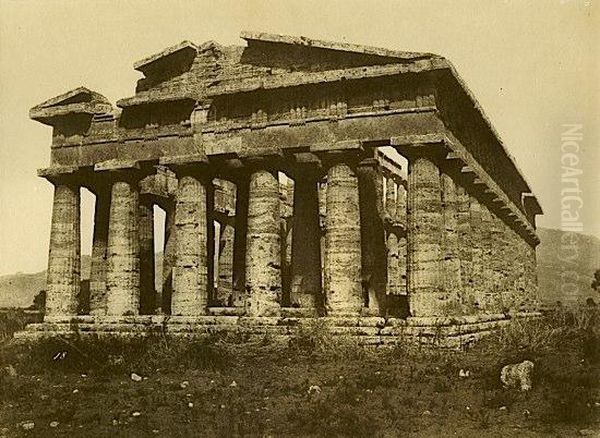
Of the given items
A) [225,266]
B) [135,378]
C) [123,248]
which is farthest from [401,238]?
[135,378]

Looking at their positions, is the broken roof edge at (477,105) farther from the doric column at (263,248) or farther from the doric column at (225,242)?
the doric column at (225,242)

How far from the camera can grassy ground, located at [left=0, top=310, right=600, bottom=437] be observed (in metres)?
10.6

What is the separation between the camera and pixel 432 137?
18.8 metres

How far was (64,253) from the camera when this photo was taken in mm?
23484

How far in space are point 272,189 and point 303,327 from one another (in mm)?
4479

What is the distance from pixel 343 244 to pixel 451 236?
4.10 meters

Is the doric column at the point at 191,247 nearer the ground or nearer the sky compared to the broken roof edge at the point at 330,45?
nearer the ground

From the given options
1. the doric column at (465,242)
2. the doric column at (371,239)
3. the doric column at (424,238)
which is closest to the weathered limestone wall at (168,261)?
the doric column at (371,239)

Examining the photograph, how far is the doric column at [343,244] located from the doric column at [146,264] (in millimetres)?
7938

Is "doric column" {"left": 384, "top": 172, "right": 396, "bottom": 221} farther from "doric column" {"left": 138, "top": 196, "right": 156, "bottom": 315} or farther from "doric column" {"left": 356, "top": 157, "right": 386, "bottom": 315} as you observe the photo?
"doric column" {"left": 138, "top": 196, "right": 156, "bottom": 315}

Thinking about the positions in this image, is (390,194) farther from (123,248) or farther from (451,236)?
(123,248)

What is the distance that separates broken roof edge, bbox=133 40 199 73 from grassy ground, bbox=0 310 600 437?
9.08 meters

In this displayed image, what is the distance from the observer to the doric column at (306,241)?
23578mm

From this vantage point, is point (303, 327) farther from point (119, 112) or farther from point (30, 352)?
point (119, 112)
